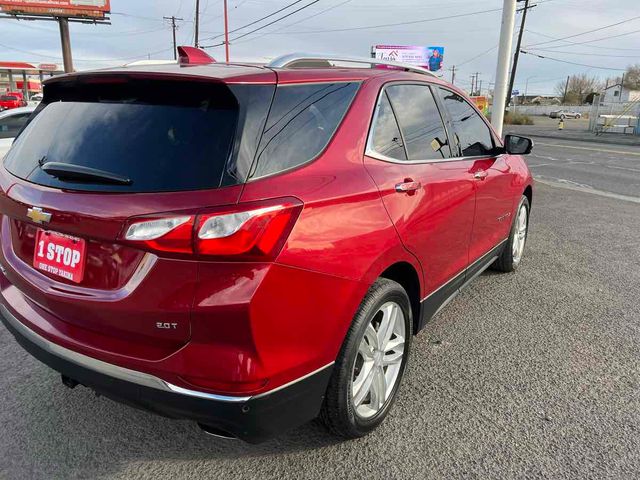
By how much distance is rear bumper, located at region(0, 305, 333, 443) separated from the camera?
1854mm

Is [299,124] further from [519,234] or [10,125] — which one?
[10,125]

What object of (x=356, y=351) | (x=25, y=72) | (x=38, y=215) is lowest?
(x=356, y=351)

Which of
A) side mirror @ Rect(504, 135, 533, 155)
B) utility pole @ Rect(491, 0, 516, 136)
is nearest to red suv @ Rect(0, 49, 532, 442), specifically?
side mirror @ Rect(504, 135, 533, 155)

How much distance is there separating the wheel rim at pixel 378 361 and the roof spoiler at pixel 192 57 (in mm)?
1606

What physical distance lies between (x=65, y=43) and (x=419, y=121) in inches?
1686

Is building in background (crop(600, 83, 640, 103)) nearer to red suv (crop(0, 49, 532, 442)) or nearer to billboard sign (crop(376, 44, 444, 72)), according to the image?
billboard sign (crop(376, 44, 444, 72))

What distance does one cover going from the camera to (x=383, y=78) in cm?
273

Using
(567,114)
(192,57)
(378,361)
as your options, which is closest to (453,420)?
(378,361)

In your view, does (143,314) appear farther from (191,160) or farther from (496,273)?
(496,273)

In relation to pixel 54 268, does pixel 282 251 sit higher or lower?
higher

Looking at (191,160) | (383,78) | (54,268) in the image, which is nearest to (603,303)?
(383,78)

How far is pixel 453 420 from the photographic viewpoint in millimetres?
2672

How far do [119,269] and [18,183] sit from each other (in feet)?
2.76

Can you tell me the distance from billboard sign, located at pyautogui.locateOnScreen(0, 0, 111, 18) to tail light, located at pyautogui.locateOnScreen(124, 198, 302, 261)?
46.8 m
